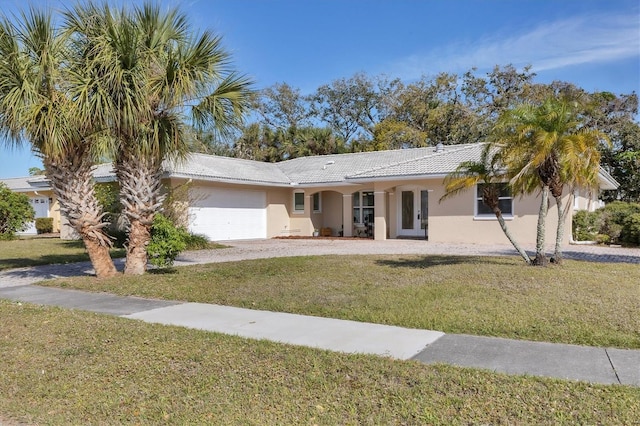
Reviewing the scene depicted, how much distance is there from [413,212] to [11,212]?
1918 centimetres

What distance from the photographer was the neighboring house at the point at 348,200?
2017 centimetres

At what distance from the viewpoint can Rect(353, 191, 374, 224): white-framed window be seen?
25.3m

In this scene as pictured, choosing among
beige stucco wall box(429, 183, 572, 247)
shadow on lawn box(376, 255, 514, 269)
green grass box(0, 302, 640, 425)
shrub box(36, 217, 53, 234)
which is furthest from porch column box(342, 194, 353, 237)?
green grass box(0, 302, 640, 425)

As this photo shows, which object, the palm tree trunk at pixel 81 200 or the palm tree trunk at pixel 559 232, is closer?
the palm tree trunk at pixel 81 200

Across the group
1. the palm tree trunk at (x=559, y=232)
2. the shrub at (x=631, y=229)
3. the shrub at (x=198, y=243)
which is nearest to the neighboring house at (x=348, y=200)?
the shrub at (x=198, y=243)

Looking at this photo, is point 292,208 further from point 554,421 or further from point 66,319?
point 554,421

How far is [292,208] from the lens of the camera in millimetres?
26844

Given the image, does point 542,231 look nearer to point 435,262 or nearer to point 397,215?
point 435,262

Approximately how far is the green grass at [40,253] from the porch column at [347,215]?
11.1 m

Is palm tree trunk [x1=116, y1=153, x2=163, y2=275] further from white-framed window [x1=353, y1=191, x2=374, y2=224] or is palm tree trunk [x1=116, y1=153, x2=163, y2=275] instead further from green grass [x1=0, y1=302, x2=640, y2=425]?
white-framed window [x1=353, y1=191, x2=374, y2=224]

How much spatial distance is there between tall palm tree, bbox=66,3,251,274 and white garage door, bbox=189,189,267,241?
9814 millimetres

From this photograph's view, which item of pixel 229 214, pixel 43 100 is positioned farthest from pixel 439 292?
pixel 229 214

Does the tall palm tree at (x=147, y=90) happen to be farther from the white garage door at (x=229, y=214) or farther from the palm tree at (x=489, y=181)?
the white garage door at (x=229, y=214)

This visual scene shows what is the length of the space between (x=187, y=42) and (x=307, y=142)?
83.1 ft
